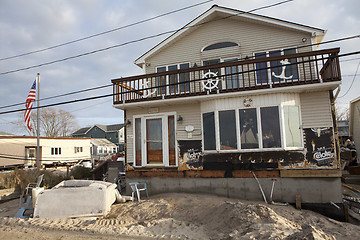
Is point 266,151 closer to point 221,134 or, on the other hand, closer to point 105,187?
point 221,134

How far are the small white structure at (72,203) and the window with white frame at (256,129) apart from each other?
4.42 m

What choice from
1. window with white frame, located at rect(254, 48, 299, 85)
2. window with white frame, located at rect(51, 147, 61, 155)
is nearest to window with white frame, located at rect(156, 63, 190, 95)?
window with white frame, located at rect(254, 48, 299, 85)

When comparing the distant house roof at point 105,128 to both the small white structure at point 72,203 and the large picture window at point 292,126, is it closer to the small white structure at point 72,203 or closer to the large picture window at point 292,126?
the small white structure at point 72,203

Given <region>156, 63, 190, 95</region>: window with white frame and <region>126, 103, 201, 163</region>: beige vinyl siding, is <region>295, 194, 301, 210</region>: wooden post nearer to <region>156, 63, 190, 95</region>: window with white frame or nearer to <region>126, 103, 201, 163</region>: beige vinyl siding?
<region>126, 103, 201, 163</region>: beige vinyl siding

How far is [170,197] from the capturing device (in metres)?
8.51

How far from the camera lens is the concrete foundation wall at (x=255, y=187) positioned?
7.61 meters

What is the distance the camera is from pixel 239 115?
27.8ft

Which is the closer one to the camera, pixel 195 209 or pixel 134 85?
pixel 195 209

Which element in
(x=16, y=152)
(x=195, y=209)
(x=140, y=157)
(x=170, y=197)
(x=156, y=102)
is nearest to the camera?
(x=195, y=209)

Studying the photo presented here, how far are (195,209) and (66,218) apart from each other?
413 centimetres

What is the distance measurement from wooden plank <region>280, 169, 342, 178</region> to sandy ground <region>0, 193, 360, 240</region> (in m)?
1.10

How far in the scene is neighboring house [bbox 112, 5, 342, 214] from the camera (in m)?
7.85

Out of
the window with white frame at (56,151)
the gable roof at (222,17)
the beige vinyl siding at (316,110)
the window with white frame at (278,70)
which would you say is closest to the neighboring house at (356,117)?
the gable roof at (222,17)

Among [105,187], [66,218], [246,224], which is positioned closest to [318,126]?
[246,224]
